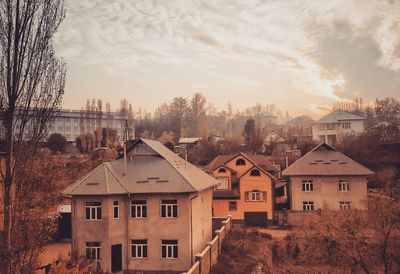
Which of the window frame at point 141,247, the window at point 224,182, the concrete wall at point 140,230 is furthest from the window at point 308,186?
the window frame at point 141,247

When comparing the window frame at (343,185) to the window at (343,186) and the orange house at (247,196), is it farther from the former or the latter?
the orange house at (247,196)

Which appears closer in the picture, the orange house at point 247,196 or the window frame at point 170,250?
the window frame at point 170,250

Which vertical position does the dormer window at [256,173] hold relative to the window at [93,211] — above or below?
above

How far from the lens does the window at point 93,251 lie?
21109 mm

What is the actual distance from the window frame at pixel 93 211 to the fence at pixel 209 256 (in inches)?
258

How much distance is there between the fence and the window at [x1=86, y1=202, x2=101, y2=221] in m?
6.58

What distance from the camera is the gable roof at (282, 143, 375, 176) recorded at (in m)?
34.2

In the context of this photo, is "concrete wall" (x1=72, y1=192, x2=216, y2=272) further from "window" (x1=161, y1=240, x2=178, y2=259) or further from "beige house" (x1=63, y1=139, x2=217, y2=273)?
"window" (x1=161, y1=240, x2=178, y2=259)

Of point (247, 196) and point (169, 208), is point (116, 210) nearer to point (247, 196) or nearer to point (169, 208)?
point (169, 208)

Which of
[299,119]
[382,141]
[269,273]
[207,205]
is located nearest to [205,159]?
[382,141]

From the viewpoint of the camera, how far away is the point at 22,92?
37.6ft

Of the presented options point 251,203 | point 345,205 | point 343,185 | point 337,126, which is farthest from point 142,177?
point 337,126

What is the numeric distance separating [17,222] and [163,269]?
11.4 metres

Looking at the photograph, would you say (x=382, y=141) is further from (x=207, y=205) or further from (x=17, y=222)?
(x=17, y=222)
